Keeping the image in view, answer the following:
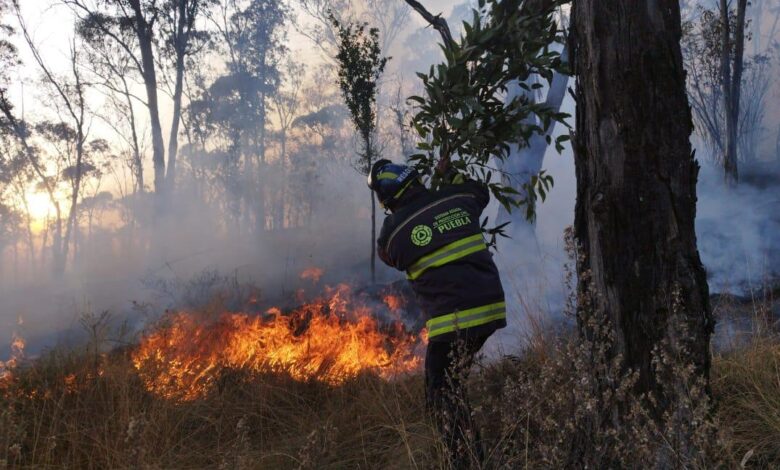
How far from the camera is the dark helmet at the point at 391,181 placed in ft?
10.5

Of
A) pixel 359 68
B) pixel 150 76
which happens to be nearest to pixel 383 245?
pixel 359 68

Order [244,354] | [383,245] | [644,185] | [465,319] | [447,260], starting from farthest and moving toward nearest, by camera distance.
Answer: [244,354], [383,245], [447,260], [465,319], [644,185]

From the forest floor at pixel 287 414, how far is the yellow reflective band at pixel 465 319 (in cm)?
30

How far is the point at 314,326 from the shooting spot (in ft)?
24.6

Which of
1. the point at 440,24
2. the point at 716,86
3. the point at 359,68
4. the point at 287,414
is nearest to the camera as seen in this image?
the point at 440,24

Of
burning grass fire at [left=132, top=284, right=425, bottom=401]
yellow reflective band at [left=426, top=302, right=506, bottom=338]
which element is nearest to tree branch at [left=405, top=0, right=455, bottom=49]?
yellow reflective band at [left=426, top=302, right=506, bottom=338]

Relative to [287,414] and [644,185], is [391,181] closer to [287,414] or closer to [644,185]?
[644,185]

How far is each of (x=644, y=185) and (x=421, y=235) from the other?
1111 millimetres

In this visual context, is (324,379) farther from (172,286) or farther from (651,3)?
(172,286)

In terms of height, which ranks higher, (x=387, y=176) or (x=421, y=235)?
(x=387, y=176)

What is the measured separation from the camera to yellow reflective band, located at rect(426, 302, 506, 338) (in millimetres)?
2867

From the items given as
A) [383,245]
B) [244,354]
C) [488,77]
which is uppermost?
[488,77]

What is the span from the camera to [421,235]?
302 cm

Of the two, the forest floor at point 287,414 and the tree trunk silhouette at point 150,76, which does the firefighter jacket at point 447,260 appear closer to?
the forest floor at point 287,414
